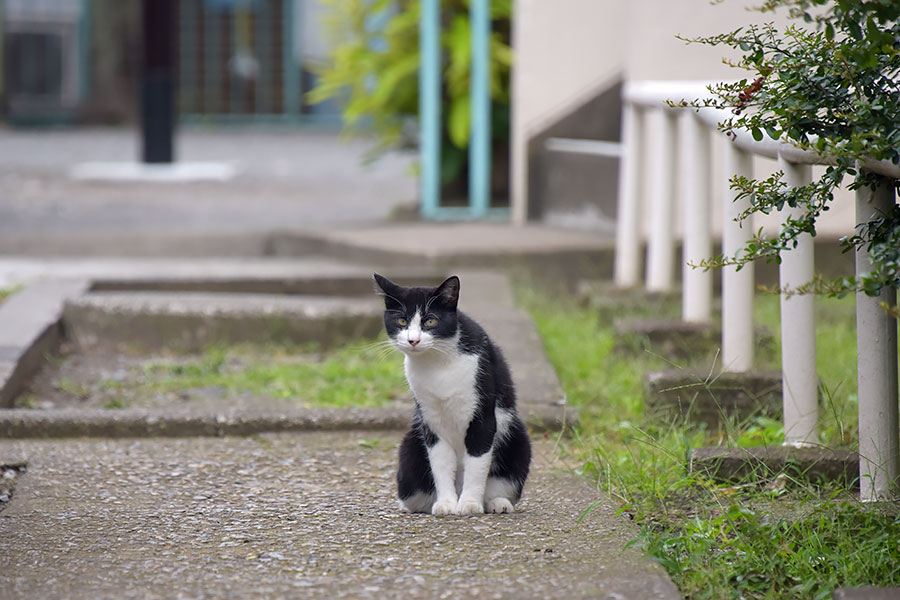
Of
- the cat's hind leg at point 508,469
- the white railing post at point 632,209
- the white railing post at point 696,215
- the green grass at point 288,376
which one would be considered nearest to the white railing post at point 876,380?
the cat's hind leg at point 508,469

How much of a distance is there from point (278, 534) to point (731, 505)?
1.12 m

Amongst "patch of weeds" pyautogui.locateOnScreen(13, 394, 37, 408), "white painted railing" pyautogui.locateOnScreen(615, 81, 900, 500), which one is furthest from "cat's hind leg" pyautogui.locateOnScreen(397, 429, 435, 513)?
"patch of weeds" pyautogui.locateOnScreen(13, 394, 37, 408)

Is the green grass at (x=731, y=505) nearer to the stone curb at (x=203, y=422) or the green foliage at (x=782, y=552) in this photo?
the green foliage at (x=782, y=552)

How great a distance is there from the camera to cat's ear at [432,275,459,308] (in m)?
3.15

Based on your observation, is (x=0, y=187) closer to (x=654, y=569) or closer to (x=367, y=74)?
(x=367, y=74)

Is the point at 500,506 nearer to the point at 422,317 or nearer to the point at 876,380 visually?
the point at 422,317

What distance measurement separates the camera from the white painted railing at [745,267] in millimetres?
2887

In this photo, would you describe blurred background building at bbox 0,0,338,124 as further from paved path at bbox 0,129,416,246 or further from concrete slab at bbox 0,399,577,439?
concrete slab at bbox 0,399,577,439

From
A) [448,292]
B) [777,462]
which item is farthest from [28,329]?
[777,462]

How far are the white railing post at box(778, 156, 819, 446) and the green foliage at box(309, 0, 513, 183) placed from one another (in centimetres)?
511

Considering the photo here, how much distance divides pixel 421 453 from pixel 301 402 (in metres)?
1.44

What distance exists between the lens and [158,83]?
1253 centimetres

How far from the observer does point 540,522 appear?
3.02 meters

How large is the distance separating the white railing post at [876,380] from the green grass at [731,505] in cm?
9
